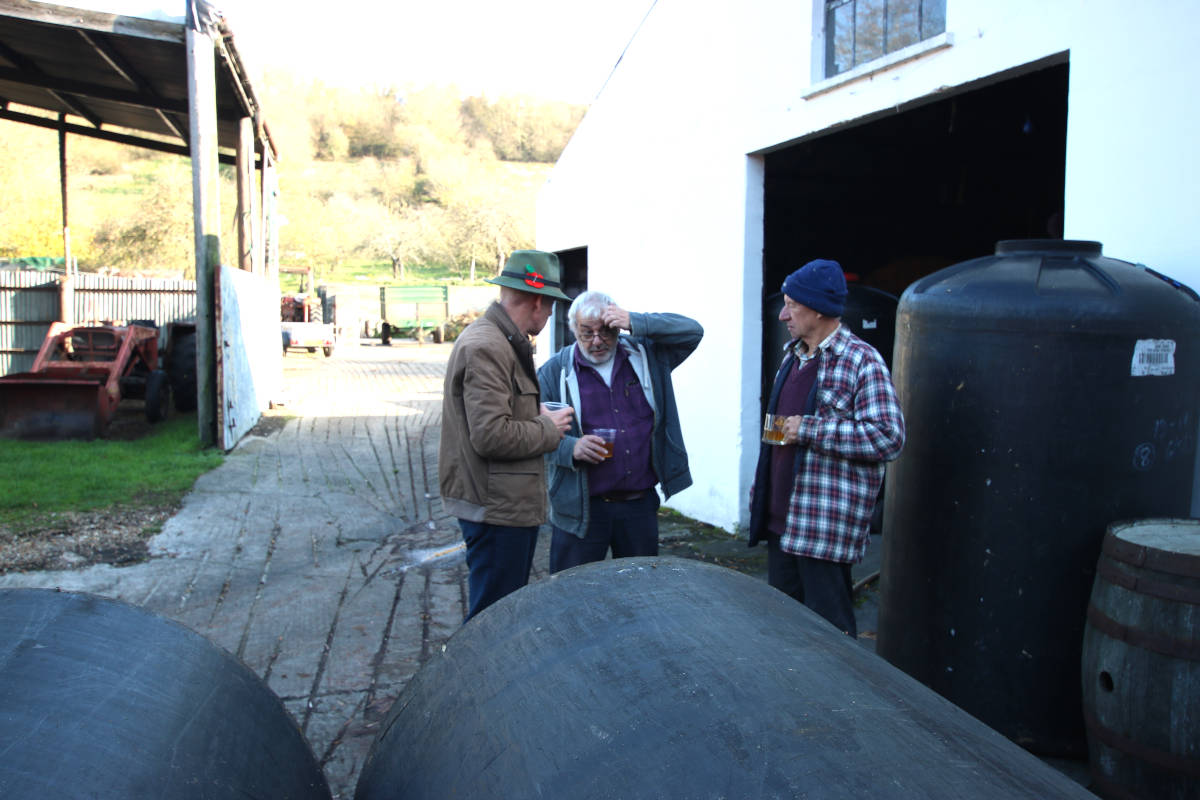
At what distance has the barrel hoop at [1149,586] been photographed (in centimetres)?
253

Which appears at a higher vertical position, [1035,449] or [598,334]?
[598,334]

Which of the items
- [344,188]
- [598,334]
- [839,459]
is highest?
[344,188]

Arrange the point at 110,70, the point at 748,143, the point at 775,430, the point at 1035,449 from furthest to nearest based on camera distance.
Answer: the point at 110,70, the point at 748,143, the point at 775,430, the point at 1035,449

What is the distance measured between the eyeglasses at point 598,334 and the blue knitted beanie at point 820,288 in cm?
80

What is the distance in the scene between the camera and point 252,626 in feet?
16.0

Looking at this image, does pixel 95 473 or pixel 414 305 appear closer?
pixel 95 473

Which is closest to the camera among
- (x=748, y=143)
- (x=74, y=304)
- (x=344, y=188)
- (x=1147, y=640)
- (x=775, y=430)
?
(x=1147, y=640)

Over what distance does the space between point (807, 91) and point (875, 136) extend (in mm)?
2115

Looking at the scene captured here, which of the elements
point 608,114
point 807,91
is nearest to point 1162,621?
point 807,91

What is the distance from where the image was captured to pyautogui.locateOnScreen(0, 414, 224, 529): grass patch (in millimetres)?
7430

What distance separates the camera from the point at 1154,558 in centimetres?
262

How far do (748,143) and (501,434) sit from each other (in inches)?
154

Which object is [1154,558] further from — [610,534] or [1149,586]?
[610,534]

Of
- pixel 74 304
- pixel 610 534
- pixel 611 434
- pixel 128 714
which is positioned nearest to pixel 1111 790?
pixel 610 534
